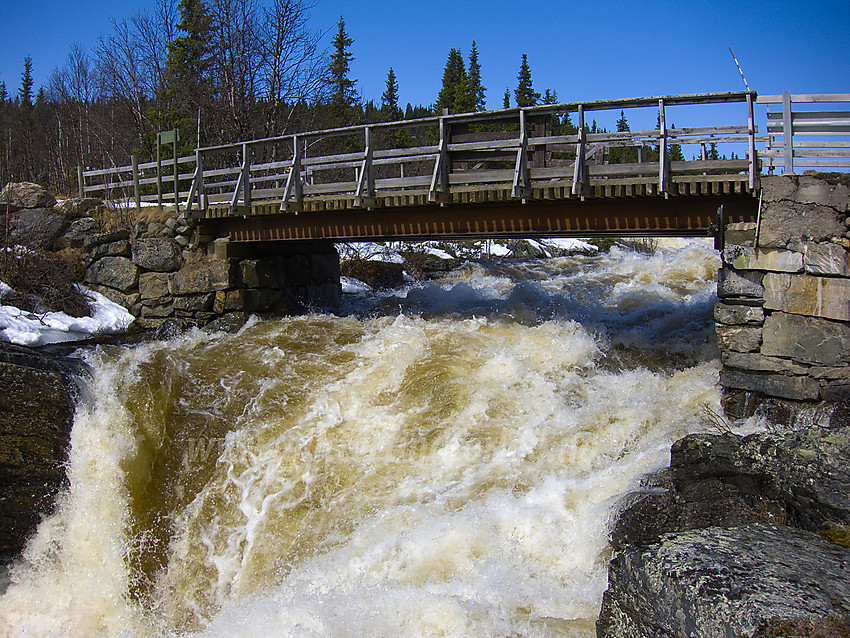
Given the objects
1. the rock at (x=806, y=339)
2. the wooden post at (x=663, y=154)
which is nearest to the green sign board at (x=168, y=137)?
the wooden post at (x=663, y=154)

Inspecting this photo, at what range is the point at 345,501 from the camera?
7652mm

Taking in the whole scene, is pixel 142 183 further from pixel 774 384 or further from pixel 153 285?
pixel 774 384

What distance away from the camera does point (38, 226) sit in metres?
15.6

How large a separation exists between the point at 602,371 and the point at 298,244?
842 cm

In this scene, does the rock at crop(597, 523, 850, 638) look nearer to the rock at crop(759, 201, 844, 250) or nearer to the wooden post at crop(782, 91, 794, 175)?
the rock at crop(759, 201, 844, 250)

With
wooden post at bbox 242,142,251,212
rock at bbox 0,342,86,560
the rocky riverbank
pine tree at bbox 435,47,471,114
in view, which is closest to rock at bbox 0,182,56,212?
wooden post at bbox 242,142,251,212

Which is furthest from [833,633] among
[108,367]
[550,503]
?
[108,367]

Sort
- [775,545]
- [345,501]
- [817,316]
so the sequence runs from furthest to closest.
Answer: [817,316] → [345,501] → [775,545]

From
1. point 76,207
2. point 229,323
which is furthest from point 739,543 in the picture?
point 76,207

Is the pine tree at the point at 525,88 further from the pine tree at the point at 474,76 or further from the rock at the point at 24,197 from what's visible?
the rock at the point at 24,197

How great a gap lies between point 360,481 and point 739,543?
4.57 meters

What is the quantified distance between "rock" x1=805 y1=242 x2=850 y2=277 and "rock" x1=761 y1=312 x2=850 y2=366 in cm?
64

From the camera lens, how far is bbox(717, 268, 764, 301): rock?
8.63 m

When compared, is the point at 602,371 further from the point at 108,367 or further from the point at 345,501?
the point at 108,367
